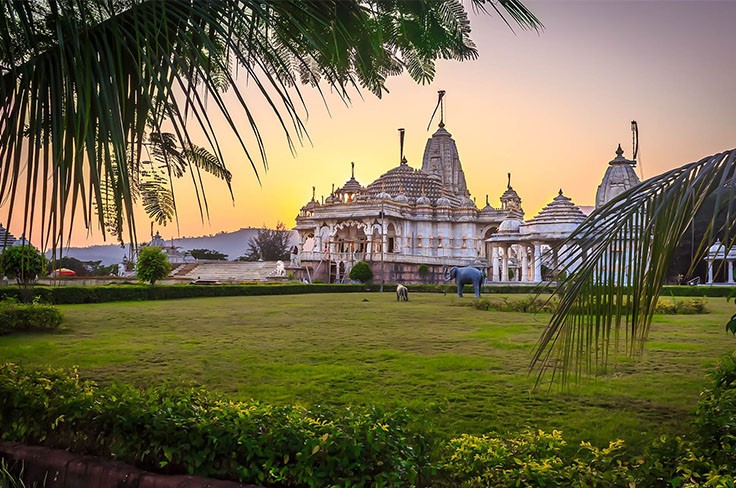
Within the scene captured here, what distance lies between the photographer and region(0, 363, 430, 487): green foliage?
2.63 m

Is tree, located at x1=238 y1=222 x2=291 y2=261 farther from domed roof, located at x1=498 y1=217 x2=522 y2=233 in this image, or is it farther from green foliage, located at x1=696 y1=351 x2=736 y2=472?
green foliage, located at x1=696 y1=351 x2=736 y2=472

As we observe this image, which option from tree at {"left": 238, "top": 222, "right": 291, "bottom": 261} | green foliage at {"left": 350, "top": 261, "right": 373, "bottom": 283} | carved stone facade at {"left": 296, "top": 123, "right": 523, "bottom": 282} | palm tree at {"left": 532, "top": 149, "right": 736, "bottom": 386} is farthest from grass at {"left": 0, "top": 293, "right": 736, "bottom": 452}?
tree at {"left": 238, "top": 222, "right": 291, "bottom": 261}

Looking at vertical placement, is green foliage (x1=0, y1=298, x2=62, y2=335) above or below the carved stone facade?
below

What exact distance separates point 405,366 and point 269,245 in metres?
64.8

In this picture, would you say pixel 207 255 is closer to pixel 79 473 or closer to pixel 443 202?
pixel 443 202

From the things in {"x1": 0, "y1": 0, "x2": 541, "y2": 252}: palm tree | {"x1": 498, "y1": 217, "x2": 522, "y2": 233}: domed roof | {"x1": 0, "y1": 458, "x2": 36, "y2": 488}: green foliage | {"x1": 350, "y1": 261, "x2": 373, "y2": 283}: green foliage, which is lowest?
{"x1": 0, "y1": 458, "x2": 36, "y2": 488}: green foliage

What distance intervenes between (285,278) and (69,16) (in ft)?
116

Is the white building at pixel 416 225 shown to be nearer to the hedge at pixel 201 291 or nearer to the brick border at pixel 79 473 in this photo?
the hedge at pixel 201 291

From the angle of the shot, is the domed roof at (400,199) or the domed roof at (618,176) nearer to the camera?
the domed roof at (618,176)

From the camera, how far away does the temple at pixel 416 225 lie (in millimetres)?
39906

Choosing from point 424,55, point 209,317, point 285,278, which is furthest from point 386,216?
point 424,55

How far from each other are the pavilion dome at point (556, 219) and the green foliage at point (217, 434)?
29.2m

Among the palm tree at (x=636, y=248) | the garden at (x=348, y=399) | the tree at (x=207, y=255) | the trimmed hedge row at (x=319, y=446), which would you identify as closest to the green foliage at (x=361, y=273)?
the garden at (x=348, y=399)

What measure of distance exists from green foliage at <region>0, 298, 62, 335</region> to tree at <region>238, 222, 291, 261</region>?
58.1 meters
